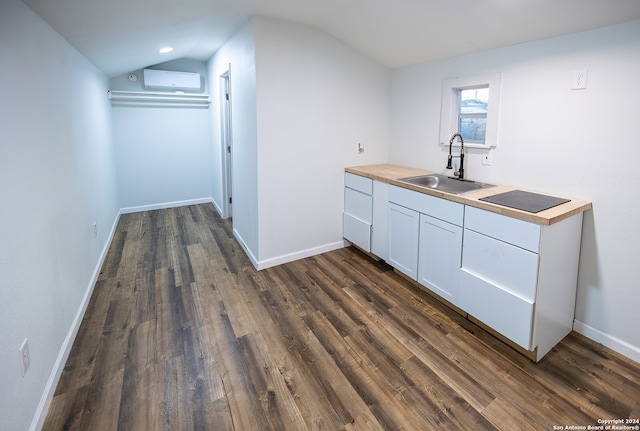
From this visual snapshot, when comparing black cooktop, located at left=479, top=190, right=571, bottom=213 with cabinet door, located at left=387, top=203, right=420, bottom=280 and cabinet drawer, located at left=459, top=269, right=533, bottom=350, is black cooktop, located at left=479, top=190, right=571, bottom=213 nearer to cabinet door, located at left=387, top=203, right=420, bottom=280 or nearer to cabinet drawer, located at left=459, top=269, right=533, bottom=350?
cabinet drawer, located at left=459, top=269, right=533, bottom=350

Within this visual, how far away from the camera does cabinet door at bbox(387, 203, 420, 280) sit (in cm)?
289

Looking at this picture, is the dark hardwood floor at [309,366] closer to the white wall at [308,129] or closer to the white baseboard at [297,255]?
the white baseboard at [297,255]

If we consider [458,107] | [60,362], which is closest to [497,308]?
[458,107]

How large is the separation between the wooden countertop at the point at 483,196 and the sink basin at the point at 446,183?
0.11 m

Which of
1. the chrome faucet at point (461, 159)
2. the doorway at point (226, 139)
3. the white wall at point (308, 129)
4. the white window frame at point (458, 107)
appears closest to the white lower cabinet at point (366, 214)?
the white wall at point (308, 129)

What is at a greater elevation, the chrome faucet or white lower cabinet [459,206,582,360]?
the chrome faucet

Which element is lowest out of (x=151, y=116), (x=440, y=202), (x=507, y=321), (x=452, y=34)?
(x=507, y=321)

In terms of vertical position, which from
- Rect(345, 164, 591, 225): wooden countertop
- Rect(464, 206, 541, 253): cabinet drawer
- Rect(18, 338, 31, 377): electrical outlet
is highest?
Rect(345, 164, 591, 225): wooden countertop

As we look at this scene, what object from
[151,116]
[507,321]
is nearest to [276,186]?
[507,321]

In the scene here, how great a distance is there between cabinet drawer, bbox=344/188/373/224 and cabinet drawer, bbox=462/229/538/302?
116cm

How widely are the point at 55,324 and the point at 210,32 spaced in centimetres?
293

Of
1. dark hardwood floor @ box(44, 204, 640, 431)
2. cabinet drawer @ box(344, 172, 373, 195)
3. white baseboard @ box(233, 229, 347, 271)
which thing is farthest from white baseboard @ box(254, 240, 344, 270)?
cabinet drawer @ box(344, 172, 373, 195)

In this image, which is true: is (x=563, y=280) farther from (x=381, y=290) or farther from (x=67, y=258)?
(x=67, y=258)

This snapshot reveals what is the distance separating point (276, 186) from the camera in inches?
131
